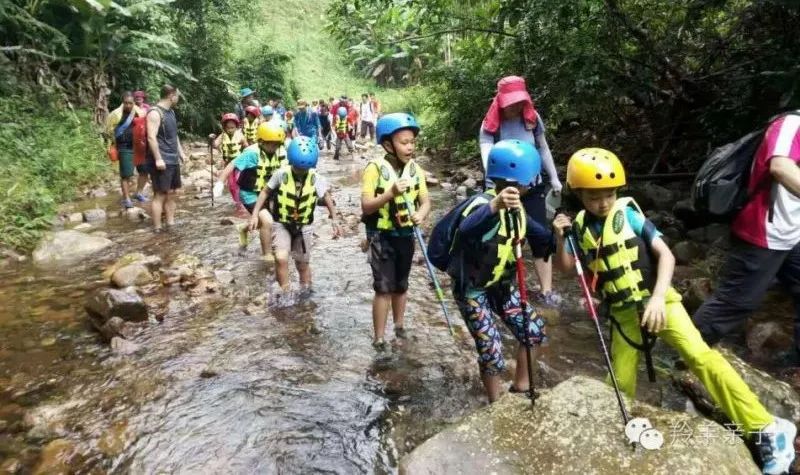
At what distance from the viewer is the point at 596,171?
332cm

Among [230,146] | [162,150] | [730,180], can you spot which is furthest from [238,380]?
[230,146]

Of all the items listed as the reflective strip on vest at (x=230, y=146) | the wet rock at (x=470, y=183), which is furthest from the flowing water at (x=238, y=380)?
the wet rock at (x=470, y=183)

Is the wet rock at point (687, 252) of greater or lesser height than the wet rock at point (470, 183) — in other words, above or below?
below

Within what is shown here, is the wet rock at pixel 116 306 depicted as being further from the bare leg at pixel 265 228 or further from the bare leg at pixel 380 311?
the bare leg at pixel 380 311

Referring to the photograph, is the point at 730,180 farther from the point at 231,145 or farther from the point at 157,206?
the point at 231,145

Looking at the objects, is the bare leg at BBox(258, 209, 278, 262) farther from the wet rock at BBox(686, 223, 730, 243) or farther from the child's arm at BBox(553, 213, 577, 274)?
the wet rock at BBox(686, 223, 730, 243)

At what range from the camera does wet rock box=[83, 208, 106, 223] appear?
1034cm

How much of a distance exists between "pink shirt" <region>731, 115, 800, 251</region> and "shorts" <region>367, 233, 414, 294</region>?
2.48m

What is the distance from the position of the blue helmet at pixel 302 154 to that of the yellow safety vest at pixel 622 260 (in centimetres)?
341

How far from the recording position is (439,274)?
738 centimetres

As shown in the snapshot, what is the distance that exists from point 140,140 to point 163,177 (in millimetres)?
804

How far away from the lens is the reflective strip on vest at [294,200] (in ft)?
20.1

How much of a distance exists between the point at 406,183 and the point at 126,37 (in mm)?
15285

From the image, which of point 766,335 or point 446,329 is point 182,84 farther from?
point 766,335
